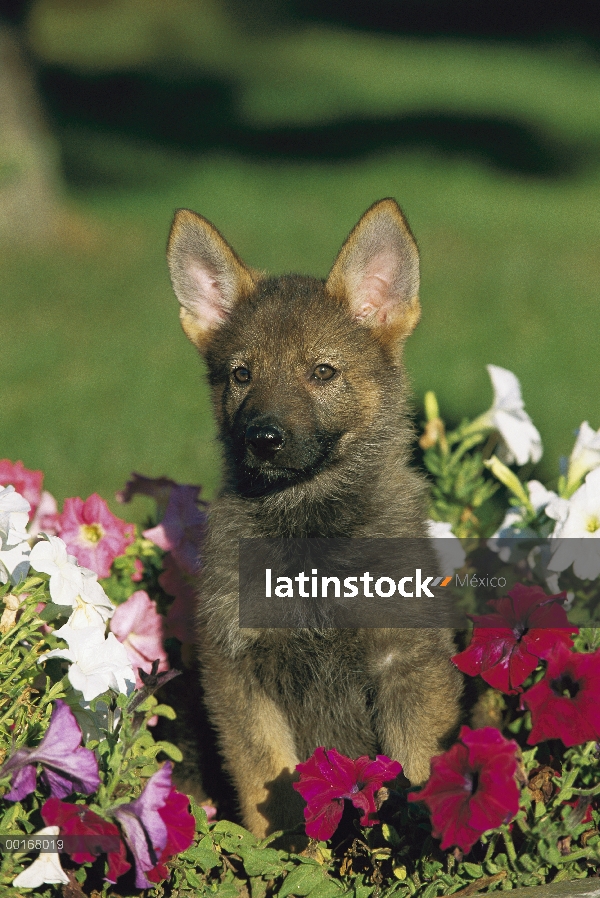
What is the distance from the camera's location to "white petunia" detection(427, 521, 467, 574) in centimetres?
360

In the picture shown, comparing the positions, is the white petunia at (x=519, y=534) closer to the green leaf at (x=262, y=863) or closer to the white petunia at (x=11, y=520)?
the green leaf at (x=262, y=863)

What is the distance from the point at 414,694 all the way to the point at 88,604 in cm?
94

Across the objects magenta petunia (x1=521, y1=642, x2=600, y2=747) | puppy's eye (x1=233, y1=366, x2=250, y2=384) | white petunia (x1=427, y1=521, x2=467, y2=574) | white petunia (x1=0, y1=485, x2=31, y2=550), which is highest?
puppy's eye (x1=233, y1=366, x2=250, y2=384)

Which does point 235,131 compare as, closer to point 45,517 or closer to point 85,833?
point 45,517

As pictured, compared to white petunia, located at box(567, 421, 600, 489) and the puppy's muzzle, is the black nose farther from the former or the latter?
white petunia, located at box(567, 421, 600, 489)

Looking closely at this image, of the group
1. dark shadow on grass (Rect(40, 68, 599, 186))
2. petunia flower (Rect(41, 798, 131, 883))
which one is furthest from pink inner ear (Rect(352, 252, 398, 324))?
dark shadow on grass (Rect(40, 68, 599, 186))

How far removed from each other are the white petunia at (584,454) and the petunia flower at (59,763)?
187 cm

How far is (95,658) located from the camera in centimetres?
261

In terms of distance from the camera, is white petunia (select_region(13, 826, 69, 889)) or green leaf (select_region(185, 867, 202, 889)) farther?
green leaf (select_region(185, 867, 202, 889))

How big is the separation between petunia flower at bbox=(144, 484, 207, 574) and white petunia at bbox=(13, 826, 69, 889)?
139cm

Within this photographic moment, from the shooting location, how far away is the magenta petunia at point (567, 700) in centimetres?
245

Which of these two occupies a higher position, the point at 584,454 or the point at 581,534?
the point at 584,454

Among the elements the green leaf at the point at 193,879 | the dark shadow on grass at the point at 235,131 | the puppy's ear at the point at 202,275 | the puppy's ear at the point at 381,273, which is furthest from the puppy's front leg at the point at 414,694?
A: the dark shadow on grass at the point at 235,131

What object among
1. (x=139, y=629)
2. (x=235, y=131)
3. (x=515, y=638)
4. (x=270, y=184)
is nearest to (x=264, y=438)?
(x=139, y=629)
